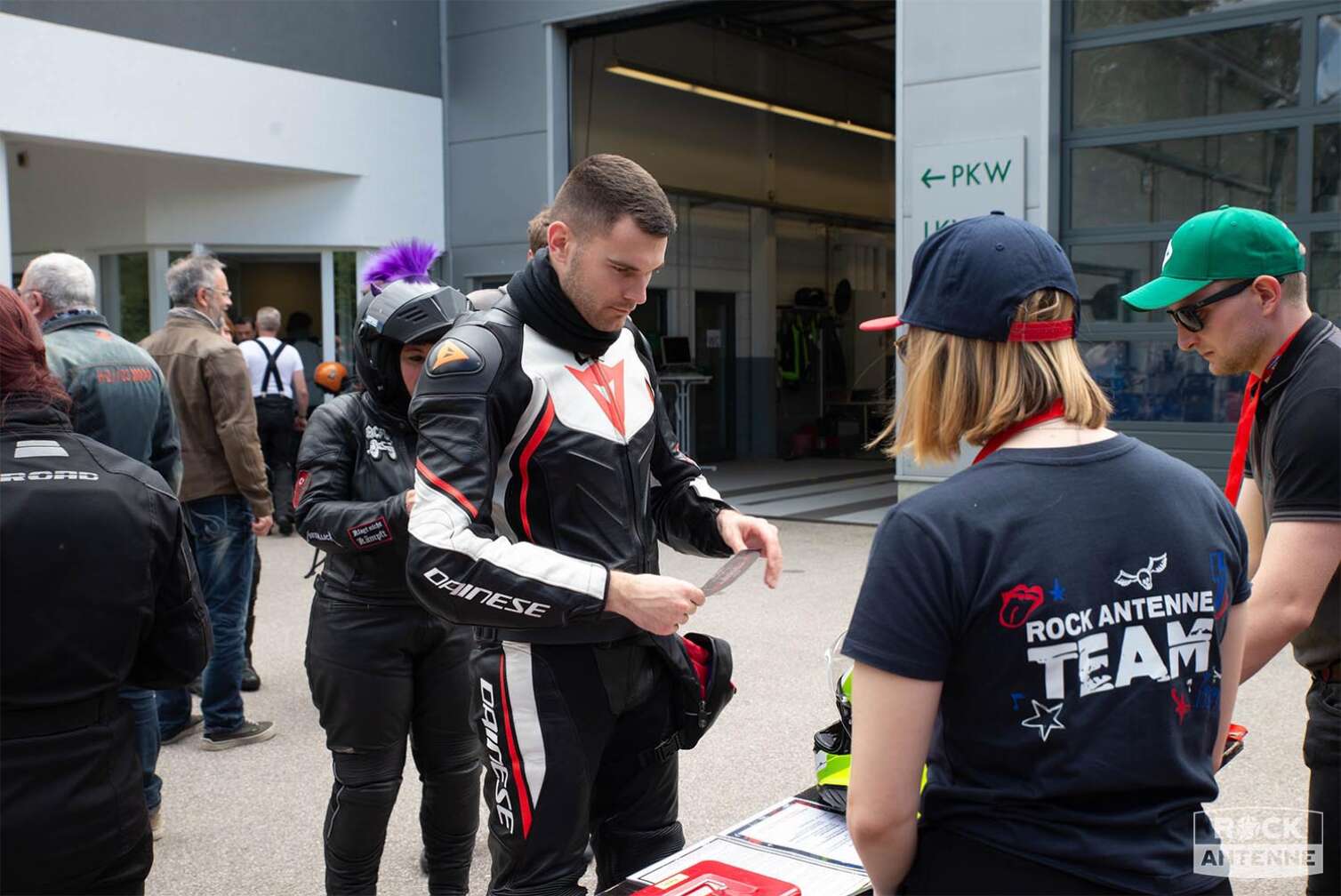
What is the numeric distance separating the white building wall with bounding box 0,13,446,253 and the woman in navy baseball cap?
35.7ft

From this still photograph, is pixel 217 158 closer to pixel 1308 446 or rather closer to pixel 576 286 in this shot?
pixel 576 286

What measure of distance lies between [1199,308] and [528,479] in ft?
4.66

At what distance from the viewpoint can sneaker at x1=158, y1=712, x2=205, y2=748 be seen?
5328mm

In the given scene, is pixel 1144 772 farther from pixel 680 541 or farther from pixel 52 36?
pixel 52 36

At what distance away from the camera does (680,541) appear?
9.04ft

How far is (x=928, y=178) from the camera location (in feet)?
32.5

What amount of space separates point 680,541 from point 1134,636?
53.8 inches

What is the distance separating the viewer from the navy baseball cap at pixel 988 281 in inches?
61.9

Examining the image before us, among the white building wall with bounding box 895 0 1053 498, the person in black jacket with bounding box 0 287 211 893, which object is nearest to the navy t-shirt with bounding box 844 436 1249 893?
the person in black jacket with bounding box 0 287 211 893

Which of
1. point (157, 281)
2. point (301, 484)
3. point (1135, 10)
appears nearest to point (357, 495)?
point (301, 484)

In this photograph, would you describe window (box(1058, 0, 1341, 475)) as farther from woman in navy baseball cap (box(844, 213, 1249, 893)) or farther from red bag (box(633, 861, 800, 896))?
woman in navy baseball cap (box(844, 213, 1249, 893))

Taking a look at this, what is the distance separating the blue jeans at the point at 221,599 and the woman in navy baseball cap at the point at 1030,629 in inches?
168

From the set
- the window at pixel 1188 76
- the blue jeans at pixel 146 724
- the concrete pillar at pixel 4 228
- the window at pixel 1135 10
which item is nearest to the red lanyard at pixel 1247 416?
the blue jeans at pixel 146 724

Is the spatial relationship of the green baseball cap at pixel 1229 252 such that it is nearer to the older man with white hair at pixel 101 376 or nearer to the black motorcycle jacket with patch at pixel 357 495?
the black motorcycle jacket with patch at pixel 357 495
